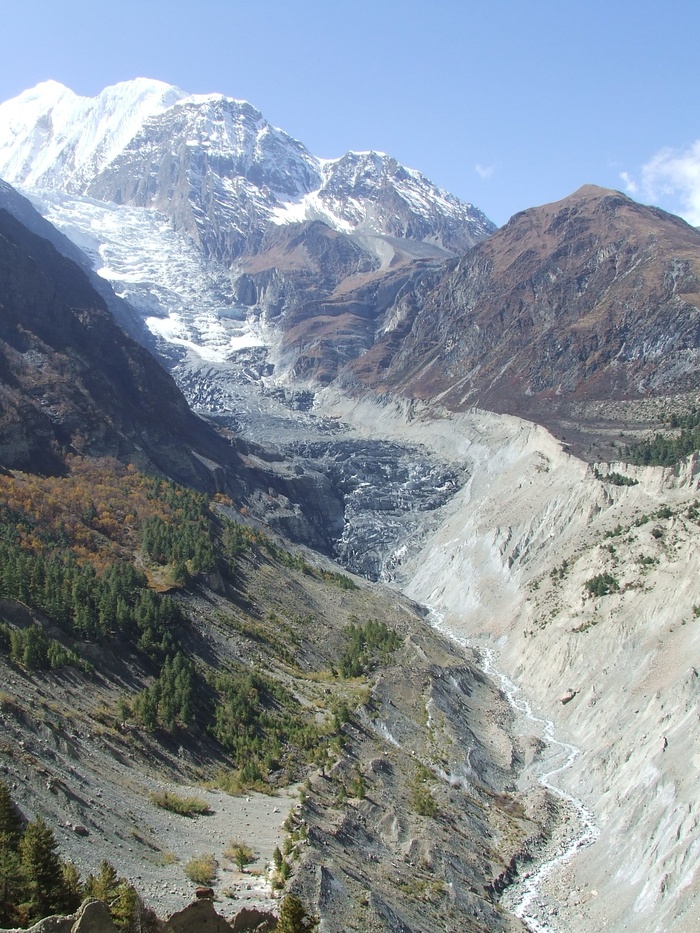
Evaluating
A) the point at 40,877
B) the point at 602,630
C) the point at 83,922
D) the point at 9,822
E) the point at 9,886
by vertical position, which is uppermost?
the point at 602,630

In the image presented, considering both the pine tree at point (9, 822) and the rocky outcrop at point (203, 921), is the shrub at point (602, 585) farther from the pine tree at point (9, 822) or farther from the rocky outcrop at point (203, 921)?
the pine tree at point (9, 822)

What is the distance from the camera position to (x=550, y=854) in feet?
157

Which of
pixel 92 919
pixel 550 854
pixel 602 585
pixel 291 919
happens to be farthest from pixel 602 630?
pixel 92 919

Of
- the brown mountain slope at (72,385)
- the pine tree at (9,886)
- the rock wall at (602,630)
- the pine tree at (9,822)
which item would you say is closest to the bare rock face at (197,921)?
the pine tree at (9,886)

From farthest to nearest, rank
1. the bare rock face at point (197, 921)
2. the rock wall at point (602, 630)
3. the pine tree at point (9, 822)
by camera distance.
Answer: the rock wall at point (602, 630)
the pine tree at point (9, 822)
the bare rock face at point (197, 921)

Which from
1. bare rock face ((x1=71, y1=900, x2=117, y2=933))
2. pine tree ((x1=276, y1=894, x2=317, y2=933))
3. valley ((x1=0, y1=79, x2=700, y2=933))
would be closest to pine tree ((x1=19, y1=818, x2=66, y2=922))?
bare rock face ((x1=71, y1=900, x2=117, y2=933))

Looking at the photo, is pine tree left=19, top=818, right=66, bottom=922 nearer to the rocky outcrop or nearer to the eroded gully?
the rocky outcrop

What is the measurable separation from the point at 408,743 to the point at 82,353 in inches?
3648

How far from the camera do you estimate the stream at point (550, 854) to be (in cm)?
4247

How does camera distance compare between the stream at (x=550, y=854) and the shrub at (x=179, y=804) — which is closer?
the shrub at (x=179, y=804)

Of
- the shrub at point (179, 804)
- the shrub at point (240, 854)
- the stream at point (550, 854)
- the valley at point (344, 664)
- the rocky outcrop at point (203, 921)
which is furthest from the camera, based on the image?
the stream at point (550, 854)

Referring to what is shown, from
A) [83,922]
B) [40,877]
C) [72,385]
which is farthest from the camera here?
[72,385]

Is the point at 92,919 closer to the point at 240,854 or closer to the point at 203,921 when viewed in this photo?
the point at 203,921

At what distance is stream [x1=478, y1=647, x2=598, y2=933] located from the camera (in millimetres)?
42469
